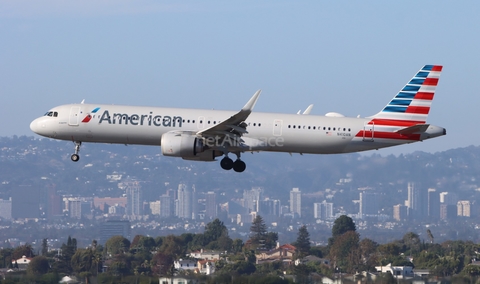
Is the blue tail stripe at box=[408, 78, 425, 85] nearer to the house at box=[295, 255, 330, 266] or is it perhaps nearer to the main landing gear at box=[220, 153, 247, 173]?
the main landing gear at box=[220, 153, 247, 173]

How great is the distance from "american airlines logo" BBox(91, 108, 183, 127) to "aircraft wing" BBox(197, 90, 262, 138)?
2.11 m

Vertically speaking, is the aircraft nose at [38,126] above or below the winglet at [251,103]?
below

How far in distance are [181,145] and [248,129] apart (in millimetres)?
4414

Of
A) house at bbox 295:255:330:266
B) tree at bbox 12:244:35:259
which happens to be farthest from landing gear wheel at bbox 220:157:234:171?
house at bbox 295:255:330:266

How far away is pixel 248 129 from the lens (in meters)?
51.8

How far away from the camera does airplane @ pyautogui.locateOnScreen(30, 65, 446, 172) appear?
51188 millimetres

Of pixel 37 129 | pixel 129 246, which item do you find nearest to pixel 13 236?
pixel 129 246

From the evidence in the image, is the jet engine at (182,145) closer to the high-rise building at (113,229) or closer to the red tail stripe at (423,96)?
the red tail stripe at (423,96)

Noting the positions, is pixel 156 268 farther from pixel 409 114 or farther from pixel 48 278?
pixel 48 278

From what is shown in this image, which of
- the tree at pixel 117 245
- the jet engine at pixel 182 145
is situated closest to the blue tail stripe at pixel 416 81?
the jet engine at pixel 182 145

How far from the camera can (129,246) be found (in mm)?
106625

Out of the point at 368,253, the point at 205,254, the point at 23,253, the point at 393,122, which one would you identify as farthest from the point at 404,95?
the point at 205,254

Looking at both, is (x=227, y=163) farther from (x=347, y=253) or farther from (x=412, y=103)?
(x=347, y=253)

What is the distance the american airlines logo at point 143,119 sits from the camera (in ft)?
171
